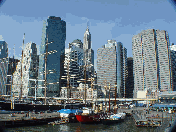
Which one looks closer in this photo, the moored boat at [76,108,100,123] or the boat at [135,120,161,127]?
the boat at [135,120,161,127]

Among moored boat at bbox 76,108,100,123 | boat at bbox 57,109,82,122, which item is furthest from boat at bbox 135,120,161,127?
boat at bbox 57,109,82,122

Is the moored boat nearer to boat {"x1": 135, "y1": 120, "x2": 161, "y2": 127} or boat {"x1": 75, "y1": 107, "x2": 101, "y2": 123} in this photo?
boat {"x1": 75, "y1": 107, "x2": 101, "y2": 123}

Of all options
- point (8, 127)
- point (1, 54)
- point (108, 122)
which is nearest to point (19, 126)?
point (8, 127)

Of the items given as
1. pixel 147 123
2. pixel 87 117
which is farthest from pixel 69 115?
pixel 147 123

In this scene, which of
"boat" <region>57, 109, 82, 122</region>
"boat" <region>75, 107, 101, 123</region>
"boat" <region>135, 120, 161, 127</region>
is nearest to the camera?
"boat" <region>135, 120, 161, 127</region>

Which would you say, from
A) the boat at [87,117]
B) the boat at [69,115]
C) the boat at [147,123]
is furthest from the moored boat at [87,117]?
the boat at [147,123]

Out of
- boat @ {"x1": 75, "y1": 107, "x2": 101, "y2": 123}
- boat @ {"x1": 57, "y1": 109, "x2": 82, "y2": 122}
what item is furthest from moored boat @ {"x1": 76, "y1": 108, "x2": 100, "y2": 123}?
boat @ {"x1": 57, "y1": 109, "x2": 82, "y2": 122}

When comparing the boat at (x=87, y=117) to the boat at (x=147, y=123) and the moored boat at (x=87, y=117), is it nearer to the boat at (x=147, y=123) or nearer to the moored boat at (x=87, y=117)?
the moored boat at (x=87, y=117)

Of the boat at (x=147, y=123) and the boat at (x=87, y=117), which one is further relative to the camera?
the boat at (x=87, y=117)

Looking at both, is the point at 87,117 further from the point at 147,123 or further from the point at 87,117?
the point at 147,123

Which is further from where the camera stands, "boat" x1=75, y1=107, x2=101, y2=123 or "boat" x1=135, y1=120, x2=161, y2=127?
"boat" x1=75, y1=107, x2=101, y2=123

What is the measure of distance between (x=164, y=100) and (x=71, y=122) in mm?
114126

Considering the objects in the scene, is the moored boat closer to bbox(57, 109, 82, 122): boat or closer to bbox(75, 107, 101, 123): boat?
bbox(75, 107, 101, 123): boat

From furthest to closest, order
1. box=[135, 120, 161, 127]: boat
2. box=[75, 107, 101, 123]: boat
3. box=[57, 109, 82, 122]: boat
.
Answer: box=[57, 109, 82, 122]: boat → box=[75, 107, 101, 123]: boat → box=[135, 120, 161, 127]: boat
